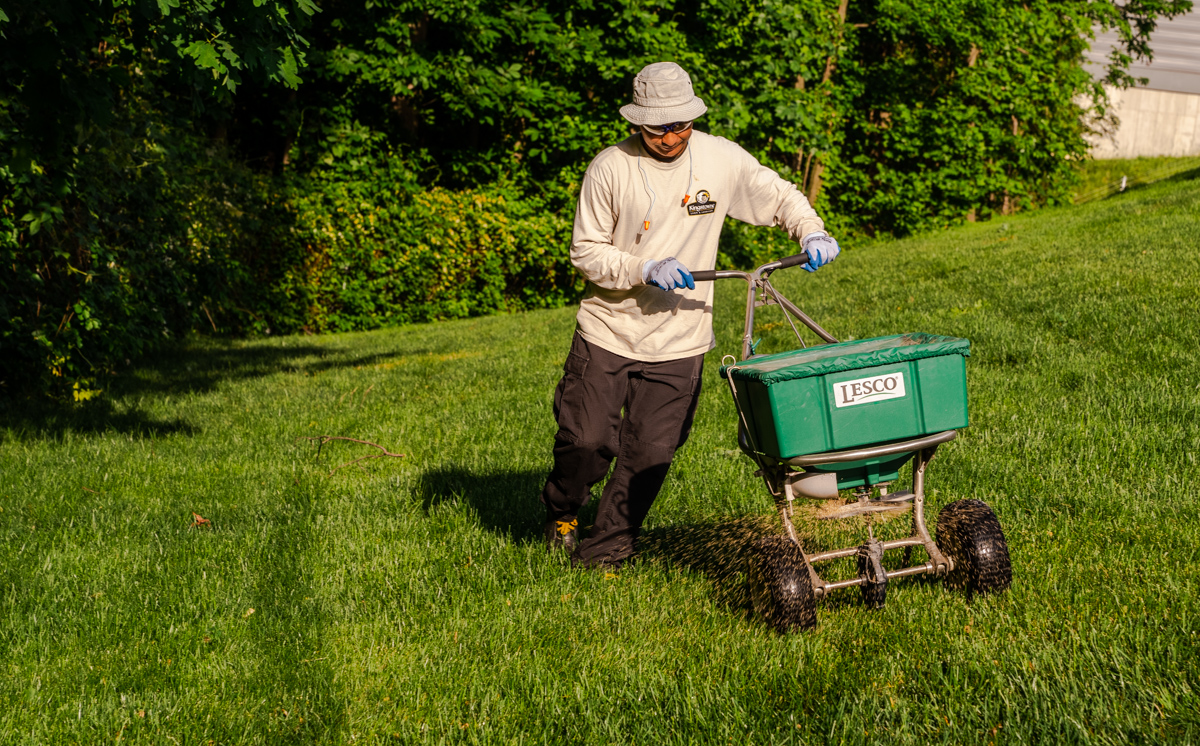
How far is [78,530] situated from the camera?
498 centimetres

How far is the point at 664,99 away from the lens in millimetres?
3738

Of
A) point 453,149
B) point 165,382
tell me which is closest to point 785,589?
point 165,382

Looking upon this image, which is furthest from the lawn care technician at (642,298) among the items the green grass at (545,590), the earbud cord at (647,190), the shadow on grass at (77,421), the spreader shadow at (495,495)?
the shadow on grass at (77,421)

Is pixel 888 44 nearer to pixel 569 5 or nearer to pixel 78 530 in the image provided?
pixel 569 5

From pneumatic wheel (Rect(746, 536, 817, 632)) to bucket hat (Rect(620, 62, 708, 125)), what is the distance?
1.59 meters

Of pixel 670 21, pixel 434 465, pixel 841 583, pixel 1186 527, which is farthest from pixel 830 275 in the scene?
pixel 841 583

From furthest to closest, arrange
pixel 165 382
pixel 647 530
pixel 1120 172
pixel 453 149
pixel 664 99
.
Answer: pixel 1120 172
pixel 453 149
pixel 165 382
pixel 647 530
pixel 664 99

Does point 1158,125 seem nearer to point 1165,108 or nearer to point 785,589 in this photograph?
point 1165,108

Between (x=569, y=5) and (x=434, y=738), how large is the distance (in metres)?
15.4

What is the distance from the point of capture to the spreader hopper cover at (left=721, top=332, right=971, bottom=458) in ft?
10.2

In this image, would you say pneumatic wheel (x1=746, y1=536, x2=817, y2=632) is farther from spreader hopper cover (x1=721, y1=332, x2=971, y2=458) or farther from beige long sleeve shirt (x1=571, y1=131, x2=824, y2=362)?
beige long sleeve shirt (x1=571, y1=131, x2=824, y2=362)

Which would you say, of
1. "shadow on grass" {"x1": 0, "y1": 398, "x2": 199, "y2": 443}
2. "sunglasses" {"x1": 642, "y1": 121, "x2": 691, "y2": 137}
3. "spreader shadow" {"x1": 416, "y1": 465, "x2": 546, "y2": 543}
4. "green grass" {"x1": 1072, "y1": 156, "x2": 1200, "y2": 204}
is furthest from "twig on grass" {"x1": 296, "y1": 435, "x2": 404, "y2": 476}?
"green grass" {"x1": 1072, "y1": 156, "x2": 1200, "y2": 204}

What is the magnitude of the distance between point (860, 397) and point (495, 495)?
2.75 metres

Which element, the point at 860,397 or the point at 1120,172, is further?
the point at 1120,172
